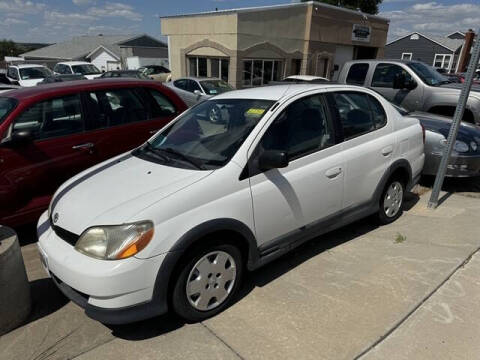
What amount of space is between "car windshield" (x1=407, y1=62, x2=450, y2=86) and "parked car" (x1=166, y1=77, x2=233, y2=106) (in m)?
6.08

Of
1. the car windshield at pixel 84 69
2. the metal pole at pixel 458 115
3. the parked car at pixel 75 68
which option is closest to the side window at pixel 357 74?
the metal pole at pixel 458 115

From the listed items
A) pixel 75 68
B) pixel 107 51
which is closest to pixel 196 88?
pixel 75 68

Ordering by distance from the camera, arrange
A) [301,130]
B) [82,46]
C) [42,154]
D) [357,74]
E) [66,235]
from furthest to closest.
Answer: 1. [82,46]
2. [357,74]
3. [42,154]
4. [301,130]
5. [66,235]

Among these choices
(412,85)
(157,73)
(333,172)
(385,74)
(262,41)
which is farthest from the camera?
(157,73)

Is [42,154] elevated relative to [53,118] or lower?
lower

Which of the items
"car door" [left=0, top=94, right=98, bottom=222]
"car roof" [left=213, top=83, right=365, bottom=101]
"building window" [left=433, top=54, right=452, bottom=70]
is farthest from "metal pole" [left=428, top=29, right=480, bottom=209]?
"building window" [left=433, top=54, right=452, bottom=70]

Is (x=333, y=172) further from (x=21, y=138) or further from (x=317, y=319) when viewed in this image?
(x=21, y=138)

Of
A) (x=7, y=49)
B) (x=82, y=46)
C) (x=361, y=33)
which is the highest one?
(x=361, y=33)

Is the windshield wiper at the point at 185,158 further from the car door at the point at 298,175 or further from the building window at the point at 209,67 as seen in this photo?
the building window at the point at 209,67

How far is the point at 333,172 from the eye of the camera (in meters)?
3.40

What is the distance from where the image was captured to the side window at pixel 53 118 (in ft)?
13.3

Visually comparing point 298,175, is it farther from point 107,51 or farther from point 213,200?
point 107,51

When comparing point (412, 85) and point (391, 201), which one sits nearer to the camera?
point (391, 201)

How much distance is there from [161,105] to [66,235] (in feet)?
9.75
